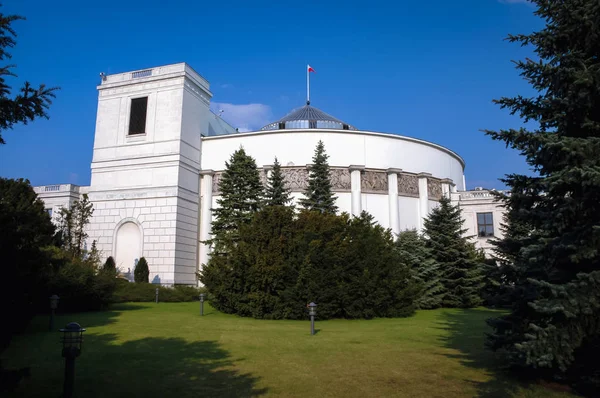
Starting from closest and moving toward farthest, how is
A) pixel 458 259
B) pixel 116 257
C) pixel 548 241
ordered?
pixel 548 241 < pixel 458 259 < pixel 116 257

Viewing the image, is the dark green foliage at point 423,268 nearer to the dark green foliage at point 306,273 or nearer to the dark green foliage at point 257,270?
the dark green foliage at point 306,273

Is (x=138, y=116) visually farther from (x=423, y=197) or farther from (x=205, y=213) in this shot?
(x=423, y=197)

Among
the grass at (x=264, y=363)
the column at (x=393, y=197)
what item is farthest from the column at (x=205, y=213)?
the grass at (x=264, y=363)

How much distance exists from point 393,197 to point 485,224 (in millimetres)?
11556

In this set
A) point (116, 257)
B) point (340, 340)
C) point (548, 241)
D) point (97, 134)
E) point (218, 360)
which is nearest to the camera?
point (548, 241)

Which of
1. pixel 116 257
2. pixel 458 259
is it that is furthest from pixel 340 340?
pixel 116 257

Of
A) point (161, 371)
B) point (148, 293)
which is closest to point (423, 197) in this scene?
point (148, 293)

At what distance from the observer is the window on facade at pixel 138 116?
37094 millimetres

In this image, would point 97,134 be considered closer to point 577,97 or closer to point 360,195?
point 360,195

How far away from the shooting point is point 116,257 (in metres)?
35.8

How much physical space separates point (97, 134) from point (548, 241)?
124ft

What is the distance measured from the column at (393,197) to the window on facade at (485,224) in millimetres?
10519

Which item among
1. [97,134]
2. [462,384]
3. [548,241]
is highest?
[97,134]

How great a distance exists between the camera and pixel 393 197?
3816 cm
